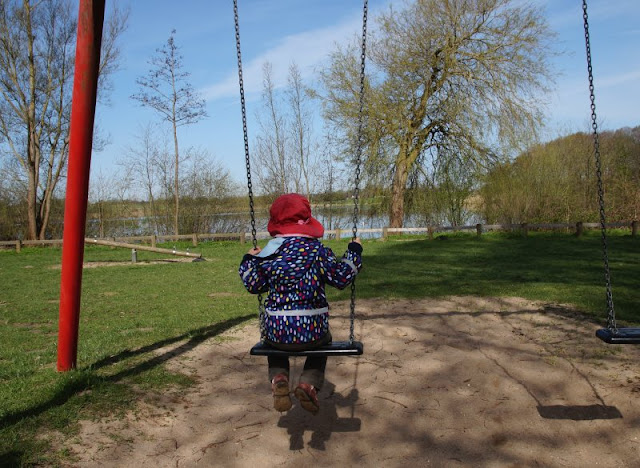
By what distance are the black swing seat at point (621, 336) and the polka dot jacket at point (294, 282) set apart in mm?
1667

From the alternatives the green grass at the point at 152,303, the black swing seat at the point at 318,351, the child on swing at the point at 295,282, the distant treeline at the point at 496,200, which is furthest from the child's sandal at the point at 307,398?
the distant treeline at the point at 496,200

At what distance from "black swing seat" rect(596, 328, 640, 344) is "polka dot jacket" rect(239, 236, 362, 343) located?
65.6 inches

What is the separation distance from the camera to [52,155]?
25.9 m

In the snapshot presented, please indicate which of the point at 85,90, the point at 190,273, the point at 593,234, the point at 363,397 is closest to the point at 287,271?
the point at 363,397

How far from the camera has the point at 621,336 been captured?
344cm

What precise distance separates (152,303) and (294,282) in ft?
20.5

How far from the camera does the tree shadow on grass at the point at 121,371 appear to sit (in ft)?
12.6

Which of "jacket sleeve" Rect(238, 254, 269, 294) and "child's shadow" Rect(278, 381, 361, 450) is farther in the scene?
"child's shadow" Rect(278, 381, 361, 450)

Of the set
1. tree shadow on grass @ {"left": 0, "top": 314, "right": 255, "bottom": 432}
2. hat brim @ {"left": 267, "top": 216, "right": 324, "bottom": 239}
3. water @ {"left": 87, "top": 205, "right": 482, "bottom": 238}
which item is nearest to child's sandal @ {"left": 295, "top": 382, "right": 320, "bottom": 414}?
hat brim @ {"left": 267, "top": 216, "right": 324, "bottom": 239}

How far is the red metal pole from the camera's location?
447 centimetres

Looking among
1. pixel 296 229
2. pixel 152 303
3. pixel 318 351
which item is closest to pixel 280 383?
pixel 318 351

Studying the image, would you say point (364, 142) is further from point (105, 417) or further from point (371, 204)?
point (105, 417)

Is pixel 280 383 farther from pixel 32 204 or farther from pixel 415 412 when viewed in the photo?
pixel 32 204

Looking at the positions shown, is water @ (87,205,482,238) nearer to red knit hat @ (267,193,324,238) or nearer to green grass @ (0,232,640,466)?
green grass @ (0,232,640,466)
